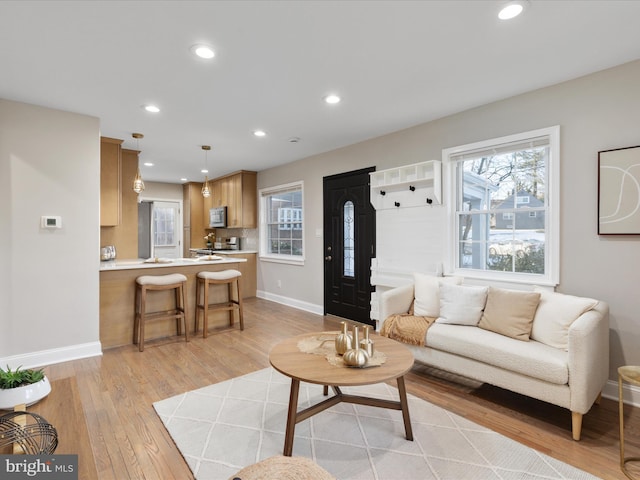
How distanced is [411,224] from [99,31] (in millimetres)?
3309

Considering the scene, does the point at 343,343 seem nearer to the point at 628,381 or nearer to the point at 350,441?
the point at 350,441

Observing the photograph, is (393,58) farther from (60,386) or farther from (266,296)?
(266,296)

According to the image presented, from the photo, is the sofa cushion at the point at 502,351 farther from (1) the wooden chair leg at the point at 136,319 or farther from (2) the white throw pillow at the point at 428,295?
(1) the wooden chair leg at the point at 136,319

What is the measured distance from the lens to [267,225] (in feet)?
22.1

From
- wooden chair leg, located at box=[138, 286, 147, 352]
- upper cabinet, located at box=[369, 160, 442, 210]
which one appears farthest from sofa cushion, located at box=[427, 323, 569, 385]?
wooden chair leg, located at box=[138, 286, 147, 352]

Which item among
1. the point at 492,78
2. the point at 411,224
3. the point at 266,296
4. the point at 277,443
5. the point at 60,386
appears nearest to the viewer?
the point at 60,386

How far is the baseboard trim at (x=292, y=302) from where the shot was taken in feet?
17.8

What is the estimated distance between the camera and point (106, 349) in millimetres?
3756

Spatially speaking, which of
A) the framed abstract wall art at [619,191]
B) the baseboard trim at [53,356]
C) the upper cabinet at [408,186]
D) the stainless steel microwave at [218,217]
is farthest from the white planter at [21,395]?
the stainless steel microwave at [218,217]

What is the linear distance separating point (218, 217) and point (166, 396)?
4.98 meters

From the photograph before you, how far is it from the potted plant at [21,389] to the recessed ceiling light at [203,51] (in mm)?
2136

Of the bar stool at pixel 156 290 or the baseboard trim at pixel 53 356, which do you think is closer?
the baseboard trim at pixel 53 356

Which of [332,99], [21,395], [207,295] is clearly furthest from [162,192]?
[21,395]

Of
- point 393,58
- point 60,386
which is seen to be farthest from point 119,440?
point 393,58
